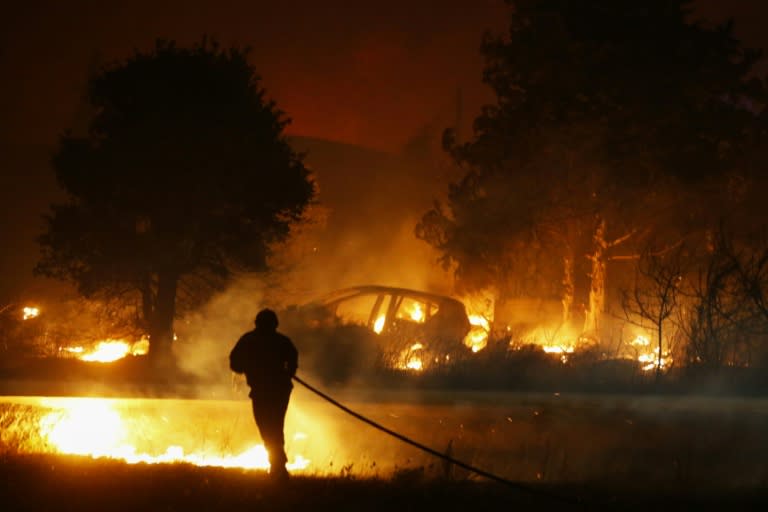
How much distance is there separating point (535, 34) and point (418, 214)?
27.2 meters

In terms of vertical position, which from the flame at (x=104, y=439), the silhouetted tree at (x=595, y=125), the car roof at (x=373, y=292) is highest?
the silhouetted tree at (x=595, y=125)

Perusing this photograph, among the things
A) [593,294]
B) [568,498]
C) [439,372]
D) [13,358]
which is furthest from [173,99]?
[593,294]

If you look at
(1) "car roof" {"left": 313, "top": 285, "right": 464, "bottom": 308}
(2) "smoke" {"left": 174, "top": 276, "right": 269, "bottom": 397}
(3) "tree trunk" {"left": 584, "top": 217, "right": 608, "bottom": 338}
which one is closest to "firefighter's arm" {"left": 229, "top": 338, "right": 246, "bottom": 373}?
(2) "smoke" {"left": 174, "top": 276, "right": 269, "bottom": 397}

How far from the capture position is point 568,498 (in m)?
7.05

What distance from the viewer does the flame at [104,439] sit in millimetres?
9961

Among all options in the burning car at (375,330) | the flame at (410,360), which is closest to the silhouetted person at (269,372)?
the burning car at (375,330)

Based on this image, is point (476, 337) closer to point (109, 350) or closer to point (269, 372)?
point (109, 350)

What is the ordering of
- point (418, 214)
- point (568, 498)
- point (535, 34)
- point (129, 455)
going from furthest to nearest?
point (418, 214) < point (535, 34) < point (129, 455) < point (568, 498)

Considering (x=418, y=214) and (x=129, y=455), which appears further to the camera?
(x=418, y=214)

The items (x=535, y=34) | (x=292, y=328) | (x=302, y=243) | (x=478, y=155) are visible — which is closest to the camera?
(x=292, y=328)

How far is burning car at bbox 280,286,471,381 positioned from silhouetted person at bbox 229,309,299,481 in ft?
20.2

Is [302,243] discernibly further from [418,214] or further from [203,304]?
[418,214]

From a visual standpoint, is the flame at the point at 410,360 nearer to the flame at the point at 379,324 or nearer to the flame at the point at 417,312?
the flame at the point at 379,324

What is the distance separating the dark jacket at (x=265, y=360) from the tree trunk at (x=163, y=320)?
22.8 feet
